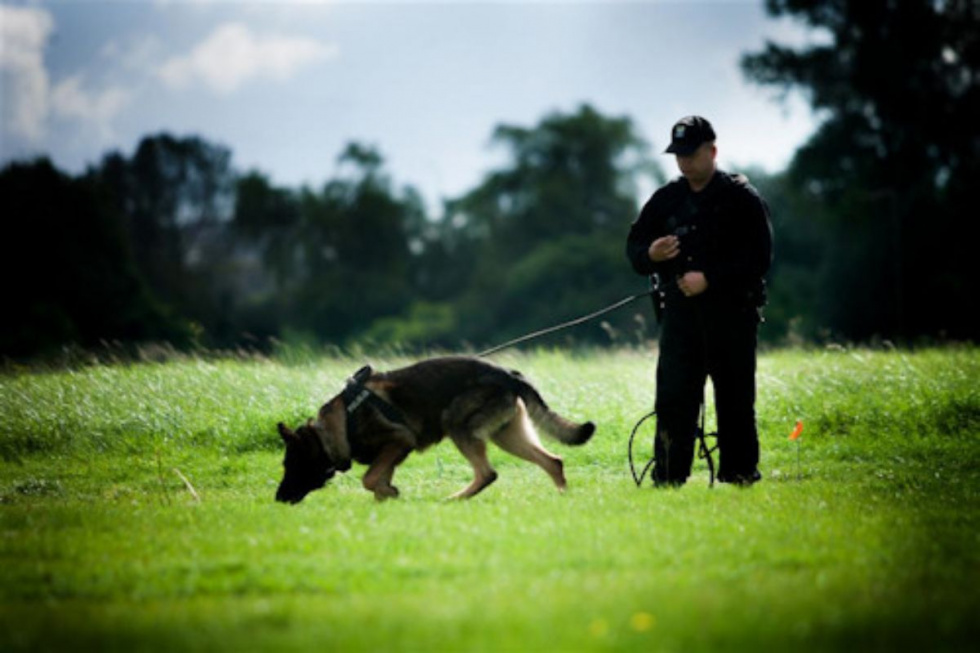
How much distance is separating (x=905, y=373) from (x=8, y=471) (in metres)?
11.8

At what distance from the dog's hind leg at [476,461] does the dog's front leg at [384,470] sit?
1.64 feet

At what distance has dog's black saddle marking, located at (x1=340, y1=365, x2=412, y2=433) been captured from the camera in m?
7.23

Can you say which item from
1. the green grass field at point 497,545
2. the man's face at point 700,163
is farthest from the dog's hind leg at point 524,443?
the man's face at point 700,163

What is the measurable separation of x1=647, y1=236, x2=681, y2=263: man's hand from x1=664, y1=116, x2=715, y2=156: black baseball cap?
2.36 ft

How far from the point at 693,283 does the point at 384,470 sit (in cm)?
307

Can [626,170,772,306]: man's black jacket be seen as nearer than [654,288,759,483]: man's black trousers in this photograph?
Yes

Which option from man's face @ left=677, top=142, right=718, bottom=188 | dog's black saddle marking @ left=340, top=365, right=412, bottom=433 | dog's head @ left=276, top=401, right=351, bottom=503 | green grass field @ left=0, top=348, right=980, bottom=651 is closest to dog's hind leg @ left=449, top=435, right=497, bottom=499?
green grass field @ left=0, top=348, right=980, bottom=651

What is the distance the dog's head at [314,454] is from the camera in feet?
24.1

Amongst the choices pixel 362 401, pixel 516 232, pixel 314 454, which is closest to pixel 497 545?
pixel 362 401

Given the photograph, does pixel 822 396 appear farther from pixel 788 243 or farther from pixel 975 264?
pixel 788 243

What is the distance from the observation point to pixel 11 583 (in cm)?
453

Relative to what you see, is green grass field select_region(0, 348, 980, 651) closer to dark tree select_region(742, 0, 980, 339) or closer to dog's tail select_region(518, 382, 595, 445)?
dog's tail select_region(518, 382, 595, 445)

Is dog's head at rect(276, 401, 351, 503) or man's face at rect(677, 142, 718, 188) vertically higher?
man's face at rect(677, 142, 718, 188)

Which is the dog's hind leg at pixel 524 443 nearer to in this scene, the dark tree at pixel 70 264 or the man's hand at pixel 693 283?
the man's hand at pixel 693 283
